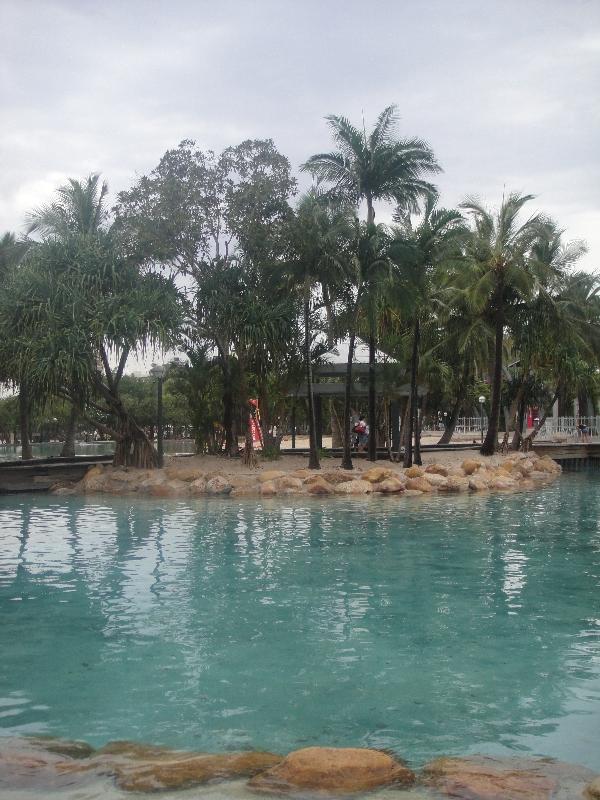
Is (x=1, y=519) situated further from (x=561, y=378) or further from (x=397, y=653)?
(x=561, y=378)

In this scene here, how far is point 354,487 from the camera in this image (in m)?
24.5

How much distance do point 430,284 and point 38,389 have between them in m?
13.5

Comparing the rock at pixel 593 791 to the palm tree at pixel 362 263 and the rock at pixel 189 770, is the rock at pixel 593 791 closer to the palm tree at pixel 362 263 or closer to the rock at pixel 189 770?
the rock at pixel 189 770

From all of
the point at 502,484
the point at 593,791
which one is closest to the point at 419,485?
the point at 502,484

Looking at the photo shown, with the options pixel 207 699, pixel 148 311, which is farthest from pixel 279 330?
pixel 207 699

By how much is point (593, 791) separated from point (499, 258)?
29299 mm

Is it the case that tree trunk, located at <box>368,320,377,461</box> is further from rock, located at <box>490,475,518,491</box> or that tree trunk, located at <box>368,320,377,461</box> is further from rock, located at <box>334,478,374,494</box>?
rock, located at <box>490,475,518,491</box>

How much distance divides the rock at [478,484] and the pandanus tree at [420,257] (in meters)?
3.85

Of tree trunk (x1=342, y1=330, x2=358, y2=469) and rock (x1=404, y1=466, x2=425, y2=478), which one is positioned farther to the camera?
tree trunk (x1=342, y1=330, x2=358, y2=469)

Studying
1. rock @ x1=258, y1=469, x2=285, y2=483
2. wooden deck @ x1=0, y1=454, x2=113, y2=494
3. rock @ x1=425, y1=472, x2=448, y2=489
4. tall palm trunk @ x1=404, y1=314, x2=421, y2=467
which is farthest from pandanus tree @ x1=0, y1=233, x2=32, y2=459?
tall palm trunk @ x1=404, y1=314, x2=421, y2=467

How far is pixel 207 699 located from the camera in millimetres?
7203

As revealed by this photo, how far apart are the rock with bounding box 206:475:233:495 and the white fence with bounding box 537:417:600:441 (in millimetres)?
27050

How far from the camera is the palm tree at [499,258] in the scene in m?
31.9

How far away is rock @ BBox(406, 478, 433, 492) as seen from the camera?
24.9m
